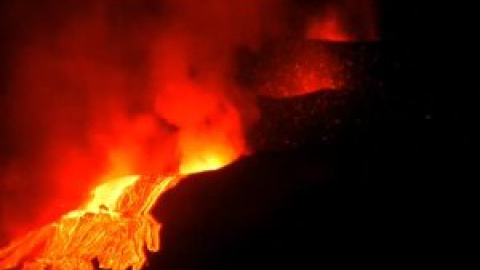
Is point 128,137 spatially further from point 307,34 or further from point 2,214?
point 307,34

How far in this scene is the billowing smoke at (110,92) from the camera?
9477 mm

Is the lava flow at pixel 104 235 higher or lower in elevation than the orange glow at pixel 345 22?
lower

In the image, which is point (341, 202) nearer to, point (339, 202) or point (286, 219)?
point (339, 202)

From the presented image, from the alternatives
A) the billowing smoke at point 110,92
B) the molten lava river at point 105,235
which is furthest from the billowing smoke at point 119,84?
the molten lava river at point 105,235

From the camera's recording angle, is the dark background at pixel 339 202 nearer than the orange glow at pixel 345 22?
Yes

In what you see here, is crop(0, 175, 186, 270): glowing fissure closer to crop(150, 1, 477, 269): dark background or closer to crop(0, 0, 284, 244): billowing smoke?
crop(150, 1, 477, 269): dark background

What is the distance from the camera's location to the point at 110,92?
10.0m

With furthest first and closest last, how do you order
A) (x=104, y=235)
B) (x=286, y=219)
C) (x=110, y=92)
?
(x=110, y=92) → (x=104, y=235) → (x=286, y=219)

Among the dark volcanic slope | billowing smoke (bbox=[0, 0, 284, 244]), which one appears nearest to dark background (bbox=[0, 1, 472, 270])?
the dark volcanic slope

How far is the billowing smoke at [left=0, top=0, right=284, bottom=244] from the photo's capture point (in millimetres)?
9477

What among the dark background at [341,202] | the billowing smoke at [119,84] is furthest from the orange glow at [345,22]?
the dark background at [341,202]

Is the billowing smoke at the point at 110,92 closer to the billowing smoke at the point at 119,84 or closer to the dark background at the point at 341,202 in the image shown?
the billowing smoke at the point at 119,84

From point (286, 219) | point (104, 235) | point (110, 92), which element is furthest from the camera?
point (110, 92)

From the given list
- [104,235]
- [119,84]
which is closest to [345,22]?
[119,84]
